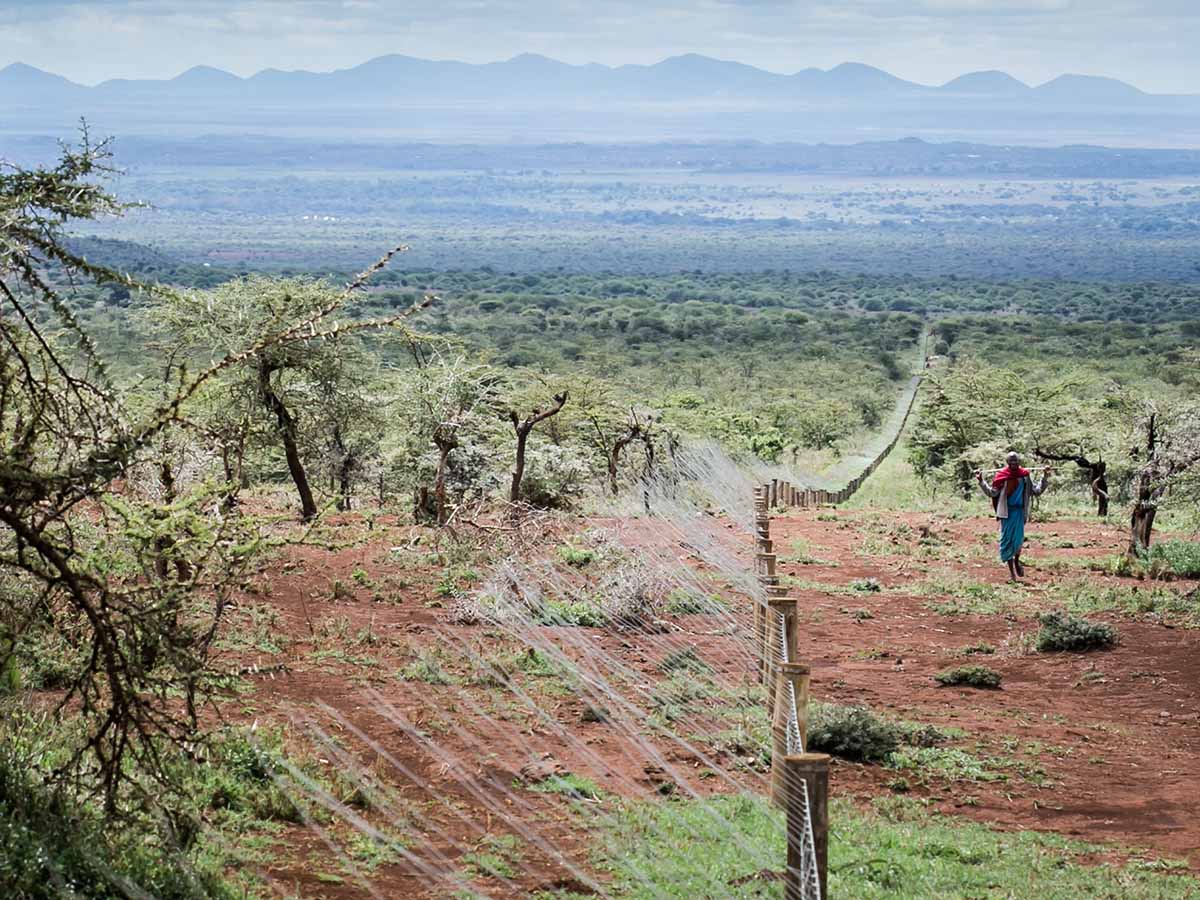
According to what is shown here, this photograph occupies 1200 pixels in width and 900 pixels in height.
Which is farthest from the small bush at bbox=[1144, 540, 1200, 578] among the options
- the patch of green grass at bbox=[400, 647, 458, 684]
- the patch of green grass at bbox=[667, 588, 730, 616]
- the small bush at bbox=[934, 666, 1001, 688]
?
the patch of green grass at bbox=[400, 647, 458, 684]

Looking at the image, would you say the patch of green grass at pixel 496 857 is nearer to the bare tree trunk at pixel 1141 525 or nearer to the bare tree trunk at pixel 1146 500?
the bare tree trunk at pixel 1146 500

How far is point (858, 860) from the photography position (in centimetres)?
662

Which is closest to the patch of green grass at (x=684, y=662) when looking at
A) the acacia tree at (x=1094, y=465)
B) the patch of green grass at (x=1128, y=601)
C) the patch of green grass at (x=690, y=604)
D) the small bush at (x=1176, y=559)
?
the patch of green grass at (x=690, y=604)

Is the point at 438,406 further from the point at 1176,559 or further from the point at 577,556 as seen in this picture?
the point at 1176,559

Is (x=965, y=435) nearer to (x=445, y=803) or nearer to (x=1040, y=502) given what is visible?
(x=1040, y=502)

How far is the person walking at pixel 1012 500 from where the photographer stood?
14984mm

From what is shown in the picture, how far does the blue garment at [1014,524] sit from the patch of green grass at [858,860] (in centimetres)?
805

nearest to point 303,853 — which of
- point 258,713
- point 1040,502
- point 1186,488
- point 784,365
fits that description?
point 258,713

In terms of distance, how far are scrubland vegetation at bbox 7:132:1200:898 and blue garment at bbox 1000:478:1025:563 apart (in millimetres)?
613

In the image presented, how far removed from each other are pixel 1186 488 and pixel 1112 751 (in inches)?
304

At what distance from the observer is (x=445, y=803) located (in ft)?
23.1

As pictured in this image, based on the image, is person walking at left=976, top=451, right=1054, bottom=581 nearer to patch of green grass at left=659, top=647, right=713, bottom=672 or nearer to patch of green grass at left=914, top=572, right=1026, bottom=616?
patch of green grass at left=914, top=572, right=1026, bottom=616

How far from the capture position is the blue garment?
15047 mm

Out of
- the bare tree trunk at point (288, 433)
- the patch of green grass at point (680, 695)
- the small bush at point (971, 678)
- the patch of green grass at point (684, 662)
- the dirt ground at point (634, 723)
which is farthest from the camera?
the bare tree trunk at point (288, 433)
